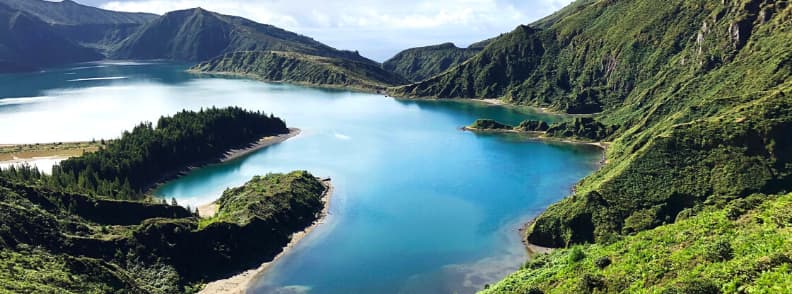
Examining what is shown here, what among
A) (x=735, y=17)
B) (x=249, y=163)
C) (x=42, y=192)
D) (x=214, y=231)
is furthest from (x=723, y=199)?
→ (x=735, y=17)

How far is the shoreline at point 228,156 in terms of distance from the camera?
14038 centimetres

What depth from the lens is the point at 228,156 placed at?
167 metres

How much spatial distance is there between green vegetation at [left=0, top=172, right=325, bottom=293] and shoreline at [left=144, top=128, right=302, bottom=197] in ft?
132

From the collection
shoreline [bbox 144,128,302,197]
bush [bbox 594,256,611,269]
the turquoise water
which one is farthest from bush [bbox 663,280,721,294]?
shoreline [bbox 144,128,302,197]

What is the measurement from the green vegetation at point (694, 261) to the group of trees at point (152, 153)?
81.1 m

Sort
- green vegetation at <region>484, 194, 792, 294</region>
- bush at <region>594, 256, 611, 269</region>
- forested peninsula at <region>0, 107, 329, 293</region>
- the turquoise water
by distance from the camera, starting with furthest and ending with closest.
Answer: the turquoise water → forested peninsula at <region>0, 107, 329, 293</region> → bush at <region>594, 256, 611, 269</region> → green vegetation at <region>484, 194, 792, 294</region>

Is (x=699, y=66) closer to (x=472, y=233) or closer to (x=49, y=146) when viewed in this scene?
(x=472, y=233)

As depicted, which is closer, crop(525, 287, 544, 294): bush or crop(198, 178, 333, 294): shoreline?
crop(525, 287, 544, 294): bush

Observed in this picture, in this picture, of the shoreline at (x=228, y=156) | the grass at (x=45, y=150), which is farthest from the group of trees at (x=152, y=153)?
the grass at (x=45, y=150)

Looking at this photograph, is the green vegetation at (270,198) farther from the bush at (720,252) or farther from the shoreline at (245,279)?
the bush at (720,252)

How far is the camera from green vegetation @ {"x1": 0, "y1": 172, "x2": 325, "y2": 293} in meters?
68.3

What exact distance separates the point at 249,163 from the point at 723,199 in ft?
386

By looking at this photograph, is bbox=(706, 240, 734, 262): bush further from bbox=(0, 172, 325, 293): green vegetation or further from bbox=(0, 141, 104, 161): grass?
bbox=(0, 141, 104, 161): grass

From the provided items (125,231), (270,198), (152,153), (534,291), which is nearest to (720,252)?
(534,291)
